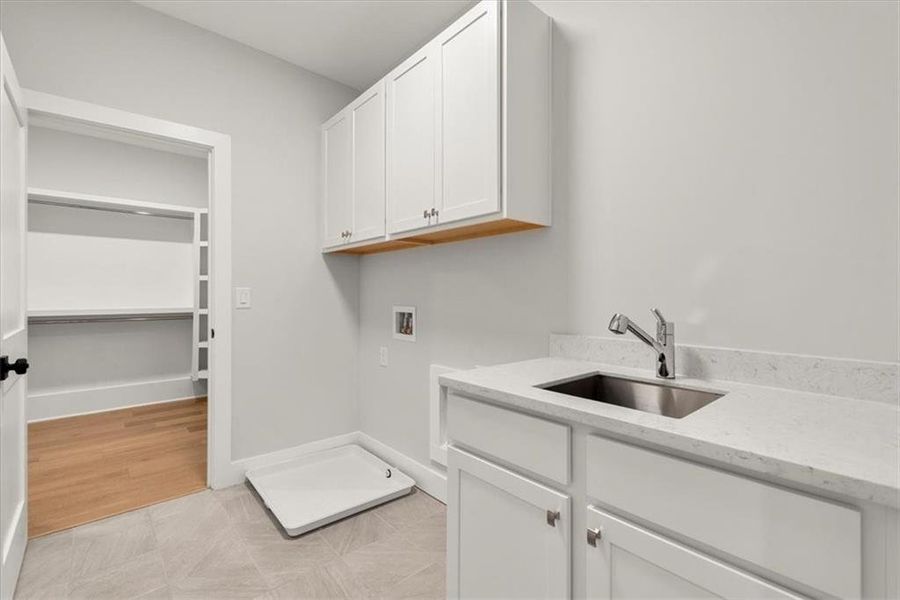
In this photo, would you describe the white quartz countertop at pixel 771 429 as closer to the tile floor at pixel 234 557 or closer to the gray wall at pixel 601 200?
the gray wall at pixel 601 200

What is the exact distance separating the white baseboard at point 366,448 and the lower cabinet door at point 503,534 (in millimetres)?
980

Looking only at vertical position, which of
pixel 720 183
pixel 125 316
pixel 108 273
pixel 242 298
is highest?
pixel 720 183

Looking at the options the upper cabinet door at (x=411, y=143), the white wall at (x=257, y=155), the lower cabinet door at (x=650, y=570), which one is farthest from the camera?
the white wall at (x=257, y=155)

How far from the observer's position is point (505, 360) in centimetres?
196

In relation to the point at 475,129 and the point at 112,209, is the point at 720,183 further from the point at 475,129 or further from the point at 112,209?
the point at 112,209

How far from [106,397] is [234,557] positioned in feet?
9.87

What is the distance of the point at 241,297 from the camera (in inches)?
97.2

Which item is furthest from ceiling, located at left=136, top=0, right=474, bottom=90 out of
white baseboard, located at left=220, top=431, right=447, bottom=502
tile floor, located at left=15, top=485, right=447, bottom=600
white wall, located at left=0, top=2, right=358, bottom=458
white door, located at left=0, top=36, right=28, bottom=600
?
tile floor, located at left=15, top=485, right=447, bottom=600

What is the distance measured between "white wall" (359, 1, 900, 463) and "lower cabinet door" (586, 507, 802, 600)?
70 centimetres

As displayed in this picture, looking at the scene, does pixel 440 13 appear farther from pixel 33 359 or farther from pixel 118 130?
pixel 33 359

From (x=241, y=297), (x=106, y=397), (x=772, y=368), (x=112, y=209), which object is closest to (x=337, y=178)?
(x=241, y=297)

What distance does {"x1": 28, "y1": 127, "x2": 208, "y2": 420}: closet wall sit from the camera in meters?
3.57

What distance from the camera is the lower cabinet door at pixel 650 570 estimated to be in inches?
29.7

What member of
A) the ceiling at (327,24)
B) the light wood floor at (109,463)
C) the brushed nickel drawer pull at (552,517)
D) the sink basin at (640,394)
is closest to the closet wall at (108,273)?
the light wood floor at (109,463)
